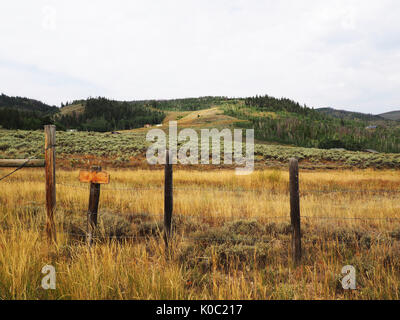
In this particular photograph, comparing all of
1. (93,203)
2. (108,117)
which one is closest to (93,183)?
(93,203)

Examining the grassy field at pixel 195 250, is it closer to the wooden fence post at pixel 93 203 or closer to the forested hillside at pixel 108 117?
the wooden fence post at pixel 93 203

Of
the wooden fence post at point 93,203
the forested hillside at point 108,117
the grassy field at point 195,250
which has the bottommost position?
the grassy field at point 195,250

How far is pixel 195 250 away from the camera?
15.5ft

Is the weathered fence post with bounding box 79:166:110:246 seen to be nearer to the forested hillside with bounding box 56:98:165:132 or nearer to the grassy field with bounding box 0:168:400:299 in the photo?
the grassy field with bounding box 0:168:400:299

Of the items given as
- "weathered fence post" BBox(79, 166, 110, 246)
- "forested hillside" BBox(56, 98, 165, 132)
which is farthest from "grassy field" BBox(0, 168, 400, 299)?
"forested hillside" BBox(56, 98, 165, 132)

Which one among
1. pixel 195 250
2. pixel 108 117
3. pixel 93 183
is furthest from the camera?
pixel 108 117

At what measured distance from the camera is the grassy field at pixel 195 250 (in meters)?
3.05

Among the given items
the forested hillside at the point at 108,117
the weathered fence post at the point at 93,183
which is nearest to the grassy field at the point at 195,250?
the weathered fence post at the point at 93,183

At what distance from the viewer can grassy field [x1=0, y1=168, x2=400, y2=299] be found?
3.05 meters

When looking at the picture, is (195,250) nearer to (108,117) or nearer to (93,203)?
(93,203)

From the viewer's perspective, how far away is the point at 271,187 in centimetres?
1269

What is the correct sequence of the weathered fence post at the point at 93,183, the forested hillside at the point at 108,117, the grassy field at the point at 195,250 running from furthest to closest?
the forested hillside at the point at 108,117
the weathered fence post at the point at 93,183
the grassy field at the point at 195,250
